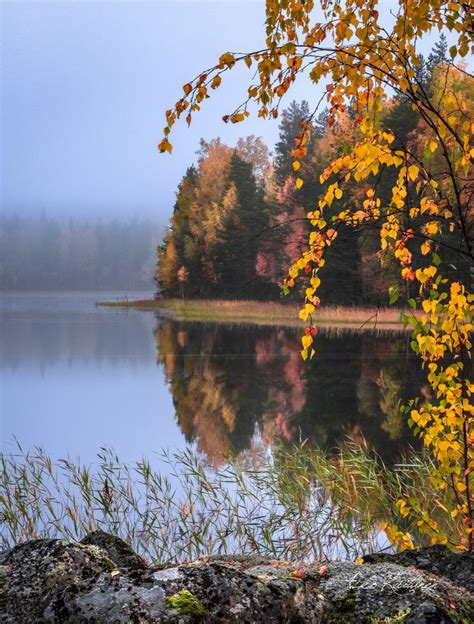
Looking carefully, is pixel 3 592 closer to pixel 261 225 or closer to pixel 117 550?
pixel 117 550

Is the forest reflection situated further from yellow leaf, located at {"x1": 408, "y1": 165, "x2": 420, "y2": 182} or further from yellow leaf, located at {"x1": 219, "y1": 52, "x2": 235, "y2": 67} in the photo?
yellow leaf, located at {"x1": 219, "y1": 52, "x2": 235, "y2": 67}

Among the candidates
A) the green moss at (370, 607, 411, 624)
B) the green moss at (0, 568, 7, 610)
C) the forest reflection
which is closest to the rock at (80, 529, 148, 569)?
the green moss at (0, 568, 7, 610)

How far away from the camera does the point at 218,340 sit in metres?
32.1

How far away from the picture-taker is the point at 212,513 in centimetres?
702

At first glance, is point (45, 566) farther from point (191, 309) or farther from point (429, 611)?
point (191, 309)

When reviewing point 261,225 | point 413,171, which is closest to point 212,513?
point 413,171

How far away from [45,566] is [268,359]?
21.9m

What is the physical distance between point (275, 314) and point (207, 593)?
44700 mm

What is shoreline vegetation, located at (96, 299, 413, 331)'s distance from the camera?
38.0 m

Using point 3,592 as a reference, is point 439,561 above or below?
below

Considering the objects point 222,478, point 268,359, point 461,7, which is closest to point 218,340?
point 268,359

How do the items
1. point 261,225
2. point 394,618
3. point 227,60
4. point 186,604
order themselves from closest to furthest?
1. point 186,604
2. point 394,618
3. point 227,60
4. point 261,225

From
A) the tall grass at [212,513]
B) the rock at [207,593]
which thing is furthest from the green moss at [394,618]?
the tall grass at [212,513]

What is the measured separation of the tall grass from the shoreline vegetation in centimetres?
2421
